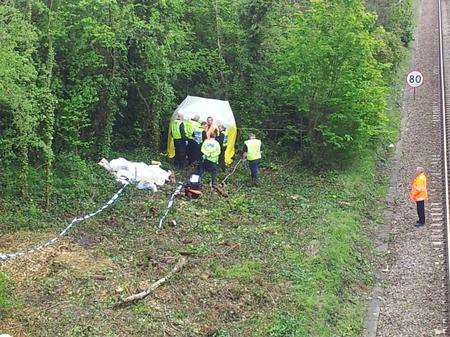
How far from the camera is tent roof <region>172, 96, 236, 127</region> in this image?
1934 cm

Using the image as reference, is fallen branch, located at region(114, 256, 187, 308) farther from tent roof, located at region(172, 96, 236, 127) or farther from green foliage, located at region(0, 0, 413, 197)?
tent roof, located at region(172, 96, 236, 127)

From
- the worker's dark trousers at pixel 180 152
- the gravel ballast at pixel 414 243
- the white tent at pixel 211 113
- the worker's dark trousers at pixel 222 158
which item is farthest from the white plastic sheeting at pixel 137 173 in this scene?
the gravel ballast at pixel 414 243

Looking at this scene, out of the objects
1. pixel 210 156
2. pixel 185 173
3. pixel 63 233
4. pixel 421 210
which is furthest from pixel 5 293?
pixel 421 210

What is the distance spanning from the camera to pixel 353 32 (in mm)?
19234

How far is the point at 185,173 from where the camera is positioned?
61.7ft

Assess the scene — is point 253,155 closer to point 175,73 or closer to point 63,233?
point 175,73

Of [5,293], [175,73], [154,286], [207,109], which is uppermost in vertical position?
[175,73]

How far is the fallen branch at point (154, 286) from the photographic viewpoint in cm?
1157

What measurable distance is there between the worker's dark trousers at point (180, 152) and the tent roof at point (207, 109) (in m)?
0.76

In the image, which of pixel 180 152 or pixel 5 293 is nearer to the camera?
pixel 5 293

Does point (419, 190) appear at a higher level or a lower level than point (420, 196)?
higher

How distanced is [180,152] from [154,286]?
7312 millimetres

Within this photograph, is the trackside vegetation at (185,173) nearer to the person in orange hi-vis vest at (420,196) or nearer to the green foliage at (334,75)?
the green foliage at (334,75)

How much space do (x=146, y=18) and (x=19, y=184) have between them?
19.8 feet
